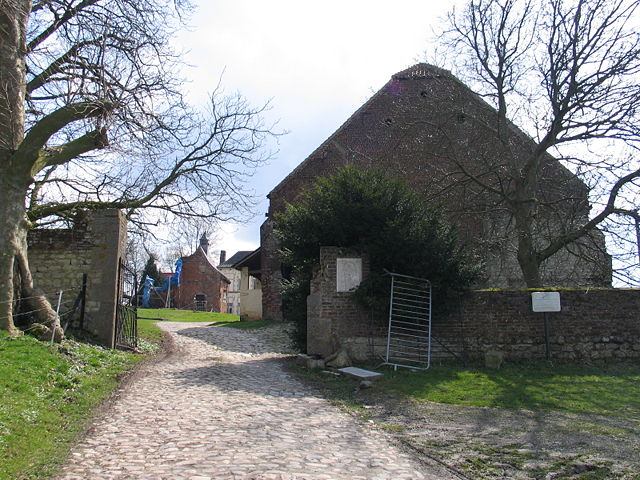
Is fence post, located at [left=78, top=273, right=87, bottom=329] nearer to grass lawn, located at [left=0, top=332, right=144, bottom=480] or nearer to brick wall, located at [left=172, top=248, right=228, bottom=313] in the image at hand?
grass lawn, located at [left=0, top=332, right=144, bottom=480]

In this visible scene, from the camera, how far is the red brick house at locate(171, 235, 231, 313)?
55.8 m

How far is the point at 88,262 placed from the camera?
519 inches

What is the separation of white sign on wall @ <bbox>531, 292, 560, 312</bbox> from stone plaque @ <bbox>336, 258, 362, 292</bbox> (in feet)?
13.1

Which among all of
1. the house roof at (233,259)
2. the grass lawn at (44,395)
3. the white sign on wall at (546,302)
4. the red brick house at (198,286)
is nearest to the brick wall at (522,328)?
the white sign on wall at (546,302)

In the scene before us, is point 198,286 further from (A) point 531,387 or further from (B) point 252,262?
(A) point 531,387

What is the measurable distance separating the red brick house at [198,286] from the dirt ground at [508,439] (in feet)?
161

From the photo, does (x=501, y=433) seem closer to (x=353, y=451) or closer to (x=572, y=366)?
(x=353, y=451)

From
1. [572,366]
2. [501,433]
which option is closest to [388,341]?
[572,366]

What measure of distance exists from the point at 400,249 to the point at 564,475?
7431mm

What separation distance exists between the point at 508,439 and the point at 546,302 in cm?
695

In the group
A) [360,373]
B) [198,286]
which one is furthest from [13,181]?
[198,286]

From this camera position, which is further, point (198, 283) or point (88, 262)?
point (198, 283)

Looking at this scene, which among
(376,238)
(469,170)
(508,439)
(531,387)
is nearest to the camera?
(508,439)

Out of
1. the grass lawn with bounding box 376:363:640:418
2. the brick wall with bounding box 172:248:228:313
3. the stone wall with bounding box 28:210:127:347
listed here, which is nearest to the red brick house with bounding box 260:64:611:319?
the grass lawn with bounding box 376:363:640:418
